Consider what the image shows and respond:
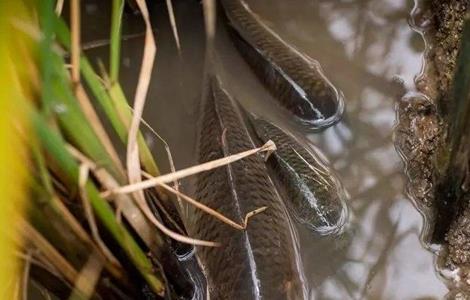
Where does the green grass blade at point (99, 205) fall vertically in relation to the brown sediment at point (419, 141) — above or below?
above

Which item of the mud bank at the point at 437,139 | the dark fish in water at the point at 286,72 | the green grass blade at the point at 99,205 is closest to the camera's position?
the green grass blade at the point at 99,205

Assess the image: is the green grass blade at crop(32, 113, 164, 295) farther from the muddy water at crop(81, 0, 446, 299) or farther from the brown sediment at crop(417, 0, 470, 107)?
the brown sediment at crop(417, 0, 470, 107)

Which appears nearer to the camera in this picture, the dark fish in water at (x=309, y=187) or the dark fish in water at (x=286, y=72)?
the dark fish in water at (x=309, y=187)

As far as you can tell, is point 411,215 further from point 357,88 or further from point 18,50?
point 18,50

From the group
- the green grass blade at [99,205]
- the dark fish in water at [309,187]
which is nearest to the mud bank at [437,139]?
the dark fish in water at [309,187]

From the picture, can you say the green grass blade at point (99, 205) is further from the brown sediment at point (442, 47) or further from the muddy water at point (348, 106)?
the brown sediment at point (442, 47)

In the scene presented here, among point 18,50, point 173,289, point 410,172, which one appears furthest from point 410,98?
point 18,50
